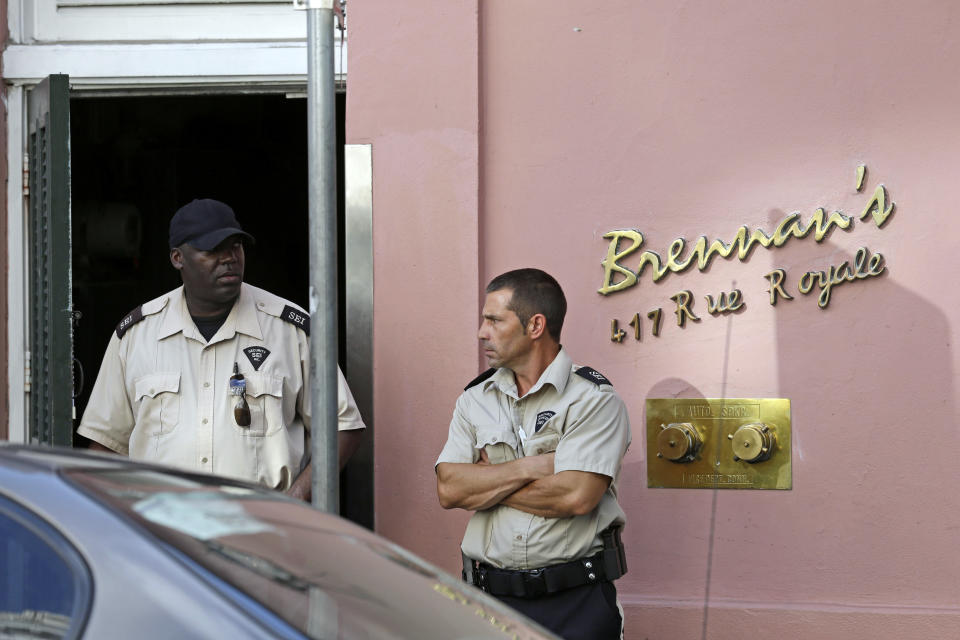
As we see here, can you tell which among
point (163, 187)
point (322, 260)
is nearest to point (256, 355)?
point (322, 260)

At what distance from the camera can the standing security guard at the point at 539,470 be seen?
405 cm

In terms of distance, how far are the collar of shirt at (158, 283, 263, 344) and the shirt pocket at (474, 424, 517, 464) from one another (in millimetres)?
989

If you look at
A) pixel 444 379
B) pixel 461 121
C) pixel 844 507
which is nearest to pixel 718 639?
pixel 844 507

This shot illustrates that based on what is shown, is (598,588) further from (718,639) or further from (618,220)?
(618,220)

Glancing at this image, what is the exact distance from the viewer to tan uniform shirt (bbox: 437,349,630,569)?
4070 millimetres

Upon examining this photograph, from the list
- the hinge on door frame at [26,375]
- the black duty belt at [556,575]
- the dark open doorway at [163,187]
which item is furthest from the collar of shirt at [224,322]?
the dark open doorway at [163,187]

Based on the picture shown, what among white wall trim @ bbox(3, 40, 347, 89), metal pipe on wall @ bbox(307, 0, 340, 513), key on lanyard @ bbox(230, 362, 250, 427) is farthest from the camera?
white wall trim @ bbox(3, 40, 347, 89)

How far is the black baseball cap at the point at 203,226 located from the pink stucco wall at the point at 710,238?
0.77m

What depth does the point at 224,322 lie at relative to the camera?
186 inches

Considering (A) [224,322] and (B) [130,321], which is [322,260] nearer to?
(A) [224,322]

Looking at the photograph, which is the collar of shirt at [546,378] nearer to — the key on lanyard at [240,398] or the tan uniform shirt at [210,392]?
the tan uniform shirt at [210,392]

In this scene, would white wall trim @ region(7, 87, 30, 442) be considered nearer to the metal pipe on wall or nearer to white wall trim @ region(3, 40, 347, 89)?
white wall trim @ region(3, 40, 347, 89)

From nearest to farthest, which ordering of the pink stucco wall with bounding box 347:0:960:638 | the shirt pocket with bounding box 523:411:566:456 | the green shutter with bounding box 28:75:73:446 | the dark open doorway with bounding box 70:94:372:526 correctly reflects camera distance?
1. the shirt pocket with bounding box 523:411:566:456
2. the pink stucco wall with bounding box 347:0:960:638
3. the green shutter with bounding box 28:75:73:446
4. the dark open doorway with bounding box 70:94:372:526

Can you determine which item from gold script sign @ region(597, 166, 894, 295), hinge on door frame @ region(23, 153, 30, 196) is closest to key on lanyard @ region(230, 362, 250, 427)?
gold script sign @ region(597, 166, 894, 295)
